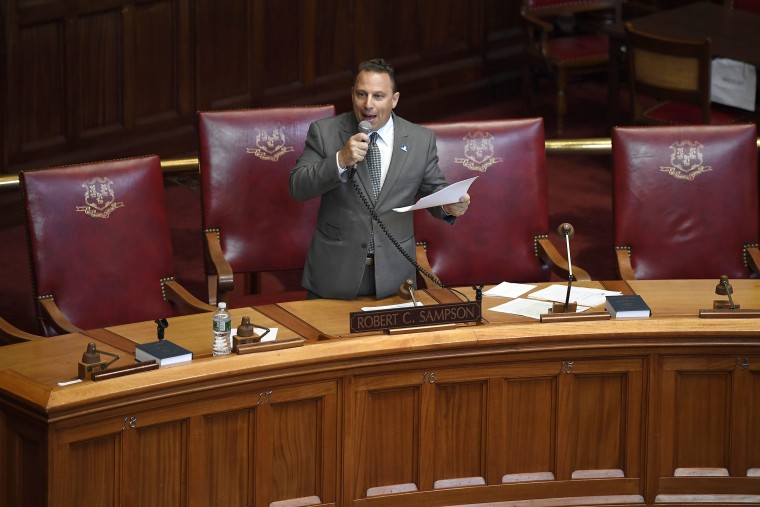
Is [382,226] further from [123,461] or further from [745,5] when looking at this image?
[745,5]

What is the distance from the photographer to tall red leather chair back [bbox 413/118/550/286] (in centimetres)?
521

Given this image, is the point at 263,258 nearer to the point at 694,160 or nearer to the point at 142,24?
the point at 694,160

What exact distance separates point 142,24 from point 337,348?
11.6 ft

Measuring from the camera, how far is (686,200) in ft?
17.4

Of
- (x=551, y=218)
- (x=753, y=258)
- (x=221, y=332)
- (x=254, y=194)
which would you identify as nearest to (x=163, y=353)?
(x=221, y=332)

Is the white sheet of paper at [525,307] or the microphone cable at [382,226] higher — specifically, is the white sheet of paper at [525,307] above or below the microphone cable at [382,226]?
below

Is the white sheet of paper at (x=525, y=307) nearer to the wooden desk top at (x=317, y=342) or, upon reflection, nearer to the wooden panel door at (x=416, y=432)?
the wooden desk top at (x=317, y=342)

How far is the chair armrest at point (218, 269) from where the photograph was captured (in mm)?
4949

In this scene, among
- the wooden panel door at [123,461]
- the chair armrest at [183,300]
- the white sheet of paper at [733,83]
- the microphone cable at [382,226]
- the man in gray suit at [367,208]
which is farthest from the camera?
the white sheet of paper at [733,83]

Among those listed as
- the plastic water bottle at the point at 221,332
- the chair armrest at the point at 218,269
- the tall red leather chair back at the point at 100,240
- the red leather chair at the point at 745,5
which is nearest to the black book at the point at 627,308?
the plastic water bottle at the point at 221,332

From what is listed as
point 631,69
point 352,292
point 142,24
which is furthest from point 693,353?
point 142,24

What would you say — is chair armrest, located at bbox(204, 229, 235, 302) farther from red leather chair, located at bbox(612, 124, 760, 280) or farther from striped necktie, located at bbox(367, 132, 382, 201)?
red leather chair, located at bbox(612, 124, 760, 280)

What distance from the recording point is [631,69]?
24.3ft

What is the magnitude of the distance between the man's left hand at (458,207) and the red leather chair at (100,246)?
0.84 meters
